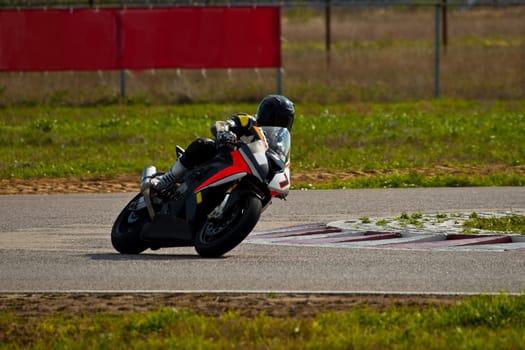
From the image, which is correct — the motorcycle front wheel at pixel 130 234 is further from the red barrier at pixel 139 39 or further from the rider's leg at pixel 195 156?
the red barrier at pixel 139 39

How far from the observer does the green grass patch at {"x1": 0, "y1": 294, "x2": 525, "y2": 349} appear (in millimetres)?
7598

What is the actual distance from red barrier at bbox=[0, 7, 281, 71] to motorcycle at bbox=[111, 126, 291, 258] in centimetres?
1524

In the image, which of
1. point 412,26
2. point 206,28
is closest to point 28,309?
point 206,28

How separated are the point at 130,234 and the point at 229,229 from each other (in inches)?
48.3

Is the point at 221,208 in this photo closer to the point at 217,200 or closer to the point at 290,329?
the point at 217,200

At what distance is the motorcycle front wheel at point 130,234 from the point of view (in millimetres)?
11672

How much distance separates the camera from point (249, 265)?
10.7m

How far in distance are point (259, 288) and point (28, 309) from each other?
1.71 meters

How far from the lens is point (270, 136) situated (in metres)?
11.3

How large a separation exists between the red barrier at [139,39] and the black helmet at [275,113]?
15314mm

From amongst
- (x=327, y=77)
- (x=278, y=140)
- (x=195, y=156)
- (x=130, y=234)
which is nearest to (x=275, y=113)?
(x=278, y=140)

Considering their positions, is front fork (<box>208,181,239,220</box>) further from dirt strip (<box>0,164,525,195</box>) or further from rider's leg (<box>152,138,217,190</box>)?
dirt strip (<box>0,164,525,195</box>)

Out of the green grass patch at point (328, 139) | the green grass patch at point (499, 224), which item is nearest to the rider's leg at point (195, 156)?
the green grass patch at point (499, 224)

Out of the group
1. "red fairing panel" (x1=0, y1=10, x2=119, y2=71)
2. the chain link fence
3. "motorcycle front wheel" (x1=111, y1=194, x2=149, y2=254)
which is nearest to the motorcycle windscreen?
"motorcycle front wheel" (x1=111, y1=194, x2=149, y2=254)
